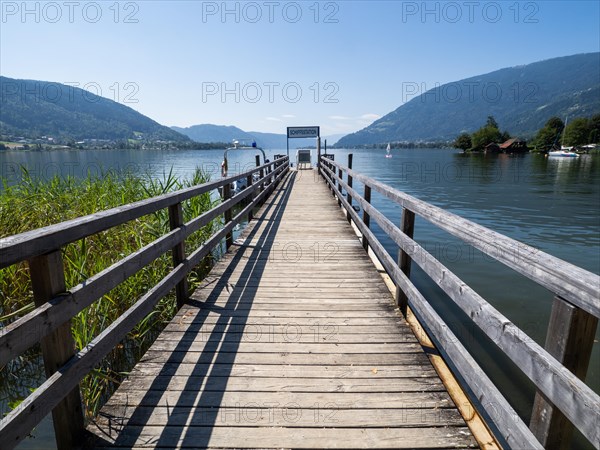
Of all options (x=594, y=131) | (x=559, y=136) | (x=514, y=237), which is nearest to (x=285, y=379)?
(x=514, y=237)

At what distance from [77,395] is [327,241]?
4727 millimetres

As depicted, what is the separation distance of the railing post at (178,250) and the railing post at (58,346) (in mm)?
1634

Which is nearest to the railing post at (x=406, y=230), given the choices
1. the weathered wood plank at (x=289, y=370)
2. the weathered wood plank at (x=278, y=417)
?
the weathered wood plank at (x=289, y=370)

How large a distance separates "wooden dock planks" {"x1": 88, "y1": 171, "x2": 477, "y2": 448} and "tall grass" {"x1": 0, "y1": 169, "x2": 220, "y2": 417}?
0.52 meters

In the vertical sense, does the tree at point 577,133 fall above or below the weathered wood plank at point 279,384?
above

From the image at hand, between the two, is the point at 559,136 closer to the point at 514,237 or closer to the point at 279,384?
the point at 514,237

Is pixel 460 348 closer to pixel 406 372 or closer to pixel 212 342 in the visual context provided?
pixel 406 372

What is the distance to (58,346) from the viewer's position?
66.7 inches

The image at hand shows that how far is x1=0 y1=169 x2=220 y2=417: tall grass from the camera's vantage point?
10.6 ft

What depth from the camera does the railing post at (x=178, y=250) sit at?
11.0ft

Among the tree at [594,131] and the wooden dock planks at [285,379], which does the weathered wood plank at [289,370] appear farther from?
the tree at [594,131]

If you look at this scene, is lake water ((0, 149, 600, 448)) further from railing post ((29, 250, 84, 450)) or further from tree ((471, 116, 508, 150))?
tree ((471, 116, 508, 150))

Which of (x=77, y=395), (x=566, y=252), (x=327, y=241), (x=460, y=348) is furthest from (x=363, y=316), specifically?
(x=566, y=252)

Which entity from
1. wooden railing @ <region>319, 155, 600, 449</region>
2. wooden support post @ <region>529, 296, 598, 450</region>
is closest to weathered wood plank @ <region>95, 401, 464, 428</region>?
wooden railing @ <region>319, 155, 600, 449</region>
